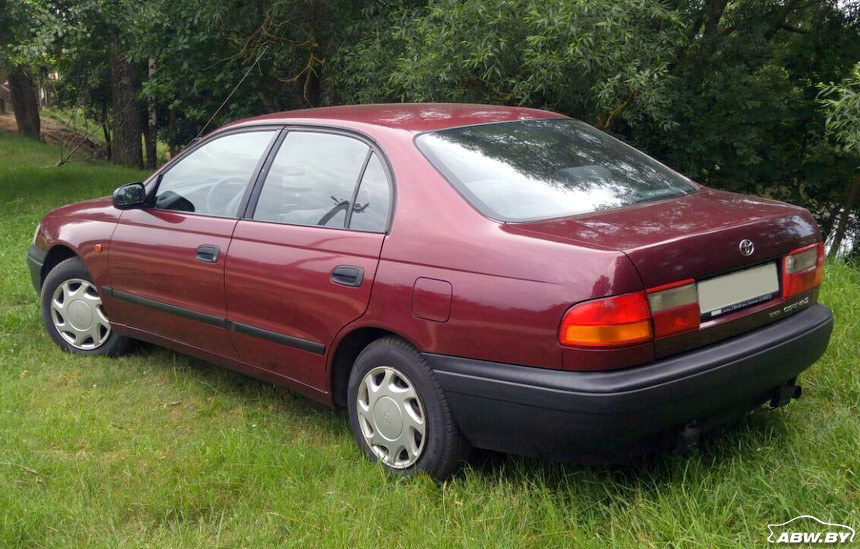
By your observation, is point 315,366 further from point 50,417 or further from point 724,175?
point 724,175

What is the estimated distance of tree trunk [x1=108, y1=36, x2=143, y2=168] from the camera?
19.8 m

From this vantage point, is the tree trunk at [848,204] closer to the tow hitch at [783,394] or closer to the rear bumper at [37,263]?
the tow hitch at [783,394]

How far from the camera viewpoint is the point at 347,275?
3727mm

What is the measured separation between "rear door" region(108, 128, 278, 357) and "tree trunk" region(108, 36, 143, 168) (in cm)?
1511

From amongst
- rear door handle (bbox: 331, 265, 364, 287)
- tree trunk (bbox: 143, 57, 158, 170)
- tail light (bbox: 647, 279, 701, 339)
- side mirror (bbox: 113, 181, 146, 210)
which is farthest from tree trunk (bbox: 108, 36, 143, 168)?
tail light (bbox: 647, 279, 701, 339)

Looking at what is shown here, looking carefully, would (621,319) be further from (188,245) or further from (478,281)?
(188,245)

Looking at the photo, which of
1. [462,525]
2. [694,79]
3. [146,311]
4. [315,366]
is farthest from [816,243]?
[694,79]

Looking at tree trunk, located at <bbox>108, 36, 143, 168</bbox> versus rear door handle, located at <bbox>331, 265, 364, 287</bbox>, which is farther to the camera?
tree trunk, located at <bbox>108, 36, 143, 168</bbox>

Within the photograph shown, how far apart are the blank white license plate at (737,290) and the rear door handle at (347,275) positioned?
1345 millimetres

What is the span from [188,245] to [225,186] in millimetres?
358

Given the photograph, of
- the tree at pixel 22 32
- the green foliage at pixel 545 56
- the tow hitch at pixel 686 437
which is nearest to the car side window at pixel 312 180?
the tow hitch at pixel 686 437

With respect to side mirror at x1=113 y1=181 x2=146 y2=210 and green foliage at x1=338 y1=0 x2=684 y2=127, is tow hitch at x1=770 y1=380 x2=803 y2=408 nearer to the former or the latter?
side mirror at x1=113 y1=181 x2=146 y2=210

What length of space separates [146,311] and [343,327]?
1.71 m

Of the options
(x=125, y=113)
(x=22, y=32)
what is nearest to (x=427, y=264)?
(x=22, y=32)
